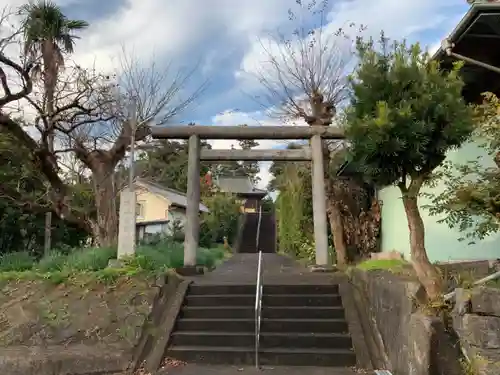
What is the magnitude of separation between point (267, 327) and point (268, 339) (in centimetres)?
28

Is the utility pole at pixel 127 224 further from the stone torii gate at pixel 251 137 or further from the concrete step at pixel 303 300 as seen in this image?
the concrete step at pixel 303 300

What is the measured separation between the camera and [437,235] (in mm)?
9289

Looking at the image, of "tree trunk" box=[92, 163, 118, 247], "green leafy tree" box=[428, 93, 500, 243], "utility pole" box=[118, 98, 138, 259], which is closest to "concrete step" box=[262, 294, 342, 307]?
"green leafy tree" box=[428, 93, 500, 243]

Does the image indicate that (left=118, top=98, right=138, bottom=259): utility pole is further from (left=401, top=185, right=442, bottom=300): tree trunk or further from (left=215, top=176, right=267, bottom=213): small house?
(left=215, top=176, right=267, bottom=213): small house

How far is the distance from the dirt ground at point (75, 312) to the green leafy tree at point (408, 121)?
3845 mm

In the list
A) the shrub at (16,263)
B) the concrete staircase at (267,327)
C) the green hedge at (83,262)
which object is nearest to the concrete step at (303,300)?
the concrete staircase at (267,327)

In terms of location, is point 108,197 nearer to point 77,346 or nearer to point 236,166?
point 77,346

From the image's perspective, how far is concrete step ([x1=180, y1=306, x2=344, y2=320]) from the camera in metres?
6.98

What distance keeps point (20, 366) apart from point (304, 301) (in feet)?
13.1

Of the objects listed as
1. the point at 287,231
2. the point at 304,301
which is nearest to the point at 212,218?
the point at 287,231

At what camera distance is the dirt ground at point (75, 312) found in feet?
21.7

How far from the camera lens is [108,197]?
1242cm

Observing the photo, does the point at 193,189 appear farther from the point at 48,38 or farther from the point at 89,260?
the point at 48,38

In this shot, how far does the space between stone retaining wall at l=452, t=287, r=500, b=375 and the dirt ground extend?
4.13 m
